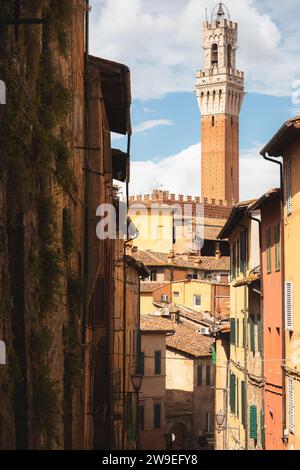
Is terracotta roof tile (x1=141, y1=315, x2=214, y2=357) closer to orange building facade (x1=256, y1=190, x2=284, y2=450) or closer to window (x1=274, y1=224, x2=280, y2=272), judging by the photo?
orange building facade (x1=256, y1=190, x2=284, y2=450)

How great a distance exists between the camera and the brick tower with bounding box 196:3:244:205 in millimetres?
118938

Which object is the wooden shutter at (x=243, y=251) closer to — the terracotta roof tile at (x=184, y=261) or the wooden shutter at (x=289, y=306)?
the wooden shutter at (x=289, y=306)

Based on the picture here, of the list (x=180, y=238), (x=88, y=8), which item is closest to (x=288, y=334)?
(x=88, y=8)

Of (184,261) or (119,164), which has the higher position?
(184,261)

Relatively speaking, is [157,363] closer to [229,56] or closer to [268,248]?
[268,248]

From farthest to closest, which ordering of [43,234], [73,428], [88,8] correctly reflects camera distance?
[88,8], [73,428], [43,234]

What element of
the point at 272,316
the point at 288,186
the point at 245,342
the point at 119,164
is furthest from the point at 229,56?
the point at 288,186

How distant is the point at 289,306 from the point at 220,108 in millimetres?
102807

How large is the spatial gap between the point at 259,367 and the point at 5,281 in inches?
648

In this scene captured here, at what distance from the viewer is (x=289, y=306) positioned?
19.5 metres

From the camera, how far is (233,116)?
122125 millimetres

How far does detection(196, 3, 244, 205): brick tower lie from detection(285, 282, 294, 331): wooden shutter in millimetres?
95265

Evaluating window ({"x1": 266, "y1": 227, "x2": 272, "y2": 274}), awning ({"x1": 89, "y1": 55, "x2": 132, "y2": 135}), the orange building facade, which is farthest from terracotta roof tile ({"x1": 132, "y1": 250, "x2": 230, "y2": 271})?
awning ({"x1": 89, "y1": 55, "x2": 132, "y2": 135})

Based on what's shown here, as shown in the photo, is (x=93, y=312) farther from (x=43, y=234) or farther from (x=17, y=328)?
(x=17, y=328)
